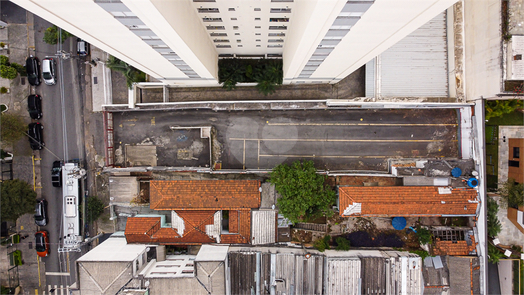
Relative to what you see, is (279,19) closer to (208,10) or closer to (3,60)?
(208,10)

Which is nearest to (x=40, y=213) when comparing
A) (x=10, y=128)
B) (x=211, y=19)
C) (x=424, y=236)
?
(x=10, y=128)

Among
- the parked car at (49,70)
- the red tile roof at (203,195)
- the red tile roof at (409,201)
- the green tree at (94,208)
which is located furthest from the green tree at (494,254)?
the parked car at (49,70)

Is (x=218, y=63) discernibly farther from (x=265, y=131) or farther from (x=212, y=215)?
(x=212, y=215)

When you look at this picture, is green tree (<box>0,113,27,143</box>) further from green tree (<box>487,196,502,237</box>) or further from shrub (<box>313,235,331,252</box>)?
green tree (<box>487,196,502,237</box>)

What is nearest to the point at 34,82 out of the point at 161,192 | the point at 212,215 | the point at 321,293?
the point at 161,192

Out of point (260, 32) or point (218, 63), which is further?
point (218, 63)

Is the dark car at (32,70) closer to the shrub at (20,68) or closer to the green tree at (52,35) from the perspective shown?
the shrub at (20,68)
